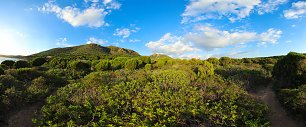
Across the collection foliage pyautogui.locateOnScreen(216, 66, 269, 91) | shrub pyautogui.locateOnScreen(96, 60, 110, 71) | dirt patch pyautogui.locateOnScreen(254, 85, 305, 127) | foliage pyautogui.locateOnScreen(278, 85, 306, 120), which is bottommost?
dirt patch pyautogui.locateOnScreen(254, 85, 305, 127)

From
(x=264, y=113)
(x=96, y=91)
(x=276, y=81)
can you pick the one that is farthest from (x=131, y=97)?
(x=276, y=81)

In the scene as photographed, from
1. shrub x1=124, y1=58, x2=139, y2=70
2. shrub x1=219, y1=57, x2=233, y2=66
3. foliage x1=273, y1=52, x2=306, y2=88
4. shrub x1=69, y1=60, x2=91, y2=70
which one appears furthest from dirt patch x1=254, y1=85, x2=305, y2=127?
shrub x1=219, y1=57, x2=233, y2=66

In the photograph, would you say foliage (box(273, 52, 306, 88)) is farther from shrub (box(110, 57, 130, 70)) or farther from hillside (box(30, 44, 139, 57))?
hillside (box(30, 44, 139, 57))

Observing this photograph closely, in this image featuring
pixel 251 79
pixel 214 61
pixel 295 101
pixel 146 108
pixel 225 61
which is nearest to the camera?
pixel 146 108

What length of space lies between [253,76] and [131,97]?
11.6 metres

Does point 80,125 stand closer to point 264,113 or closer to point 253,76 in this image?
point 264,113

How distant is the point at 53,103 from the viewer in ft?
44.2

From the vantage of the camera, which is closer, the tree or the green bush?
the green bush

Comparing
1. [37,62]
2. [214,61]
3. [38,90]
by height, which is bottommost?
[38,90]

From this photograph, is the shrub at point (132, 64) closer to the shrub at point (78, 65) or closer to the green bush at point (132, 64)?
the green bush at point (132, 64)

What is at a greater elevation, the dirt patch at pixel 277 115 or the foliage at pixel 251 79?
the foliage at pixel 251 79

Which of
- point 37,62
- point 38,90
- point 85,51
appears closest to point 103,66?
point 37,62

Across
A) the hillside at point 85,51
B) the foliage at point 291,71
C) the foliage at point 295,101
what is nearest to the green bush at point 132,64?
the foliage at point 291,71

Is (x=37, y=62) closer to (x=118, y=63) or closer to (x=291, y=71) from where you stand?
(x=118, y=63)
